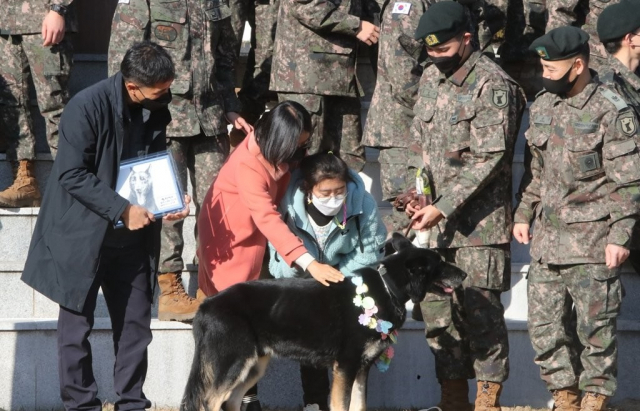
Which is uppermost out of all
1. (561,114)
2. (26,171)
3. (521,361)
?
(561,114)

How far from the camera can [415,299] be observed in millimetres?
5316

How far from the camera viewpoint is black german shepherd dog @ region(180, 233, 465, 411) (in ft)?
17.0

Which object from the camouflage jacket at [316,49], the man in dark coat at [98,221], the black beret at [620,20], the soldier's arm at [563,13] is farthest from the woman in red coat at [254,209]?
the soldier's arm at [563,13]

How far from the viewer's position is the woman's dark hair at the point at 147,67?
4957 mm

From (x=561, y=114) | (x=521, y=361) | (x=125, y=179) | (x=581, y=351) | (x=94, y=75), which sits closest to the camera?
(x=125, y=179)

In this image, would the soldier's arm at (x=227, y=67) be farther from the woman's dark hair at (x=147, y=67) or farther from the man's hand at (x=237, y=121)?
the woman's dark hair at (x=147, y=67)

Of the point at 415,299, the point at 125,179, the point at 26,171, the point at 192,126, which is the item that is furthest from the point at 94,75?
the point at 415,299

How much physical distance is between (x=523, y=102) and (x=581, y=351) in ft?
4.94

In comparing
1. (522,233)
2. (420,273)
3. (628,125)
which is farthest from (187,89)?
(628,125)

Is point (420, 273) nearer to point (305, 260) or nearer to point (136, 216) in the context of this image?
point (305, 260)

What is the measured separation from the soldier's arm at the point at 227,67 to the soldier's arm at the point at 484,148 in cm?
192

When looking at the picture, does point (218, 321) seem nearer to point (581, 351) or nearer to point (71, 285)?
point (71, 285)

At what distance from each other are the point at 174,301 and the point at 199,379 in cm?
123

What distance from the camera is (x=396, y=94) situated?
6723mm
